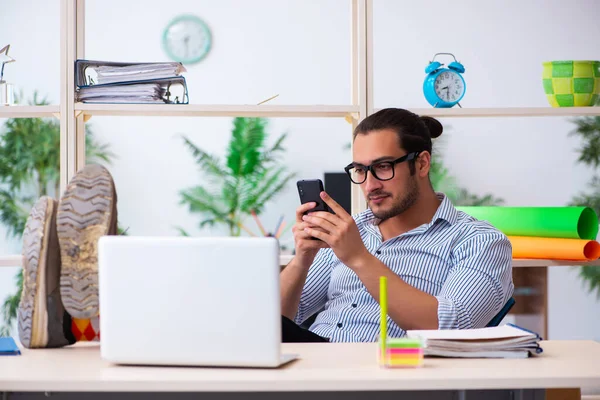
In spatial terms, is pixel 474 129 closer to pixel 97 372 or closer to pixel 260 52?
pixel 260 52

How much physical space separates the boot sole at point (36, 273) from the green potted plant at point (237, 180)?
5223mm

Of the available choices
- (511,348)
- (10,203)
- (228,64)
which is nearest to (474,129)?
(228,64)

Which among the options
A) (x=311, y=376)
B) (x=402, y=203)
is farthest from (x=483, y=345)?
(x=402, y=203)

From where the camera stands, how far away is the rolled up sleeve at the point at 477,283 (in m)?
2.00

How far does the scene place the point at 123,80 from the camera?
2.80 m

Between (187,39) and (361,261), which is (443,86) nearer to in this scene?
(361,261)

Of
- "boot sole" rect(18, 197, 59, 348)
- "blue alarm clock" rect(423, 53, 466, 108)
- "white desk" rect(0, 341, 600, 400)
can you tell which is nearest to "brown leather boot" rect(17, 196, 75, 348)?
"boot sole" rect(18, 197, 59, 348)

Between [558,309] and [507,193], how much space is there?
106cm

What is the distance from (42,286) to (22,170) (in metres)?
5.37

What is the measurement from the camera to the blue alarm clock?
3021mm

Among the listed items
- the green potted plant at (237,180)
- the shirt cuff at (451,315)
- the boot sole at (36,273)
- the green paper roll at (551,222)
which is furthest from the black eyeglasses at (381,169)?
the green potted plant at (237,180)

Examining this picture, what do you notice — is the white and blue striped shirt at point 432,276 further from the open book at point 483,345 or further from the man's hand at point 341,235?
the open book at point 483,345

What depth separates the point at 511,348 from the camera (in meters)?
1.41

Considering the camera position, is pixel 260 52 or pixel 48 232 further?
pixel 260 52
